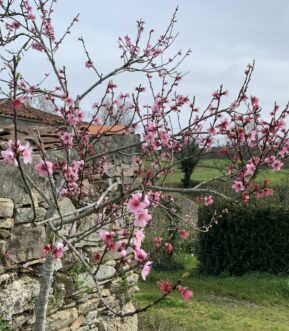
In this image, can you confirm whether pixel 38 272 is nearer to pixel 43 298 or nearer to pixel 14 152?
pixel 43 298

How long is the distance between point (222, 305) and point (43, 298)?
589 centimetres

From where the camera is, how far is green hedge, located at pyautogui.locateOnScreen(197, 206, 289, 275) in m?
11.2

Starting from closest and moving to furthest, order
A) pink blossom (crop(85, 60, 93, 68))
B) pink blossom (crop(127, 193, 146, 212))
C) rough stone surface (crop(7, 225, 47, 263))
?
pink blossom (crop(127, 193, 146, 212))
rough stone surface (crop(7, 225, 47, 263))
pink blossom (crop(85, 60, 93, 68))

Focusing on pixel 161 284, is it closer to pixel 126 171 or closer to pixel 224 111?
pixel 224 111

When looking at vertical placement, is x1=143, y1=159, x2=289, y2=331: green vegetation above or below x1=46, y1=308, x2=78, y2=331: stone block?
below

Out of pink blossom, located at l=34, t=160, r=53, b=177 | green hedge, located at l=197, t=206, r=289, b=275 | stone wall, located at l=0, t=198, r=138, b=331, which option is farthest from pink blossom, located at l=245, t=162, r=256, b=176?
green hedge, located at l=197, t=206, r=289, b=275

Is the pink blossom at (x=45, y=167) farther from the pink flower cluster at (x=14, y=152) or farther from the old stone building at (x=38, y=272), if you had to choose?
the old stone building at (x=38, y=272)

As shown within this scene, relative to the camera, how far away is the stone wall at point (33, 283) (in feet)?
12.8

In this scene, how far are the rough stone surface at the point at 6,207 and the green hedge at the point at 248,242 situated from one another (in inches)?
315

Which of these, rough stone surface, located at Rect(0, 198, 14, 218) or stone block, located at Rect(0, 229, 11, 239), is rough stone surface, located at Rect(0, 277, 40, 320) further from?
rough stone surface, located at Rect(0, 198, 14, 218)

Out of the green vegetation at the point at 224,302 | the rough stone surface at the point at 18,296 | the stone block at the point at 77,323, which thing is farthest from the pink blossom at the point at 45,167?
the green vegetation at the point at 224,302

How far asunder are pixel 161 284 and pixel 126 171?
3.40 meters

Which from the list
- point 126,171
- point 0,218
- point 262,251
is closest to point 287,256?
point 262,251

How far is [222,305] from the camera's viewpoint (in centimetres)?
873
